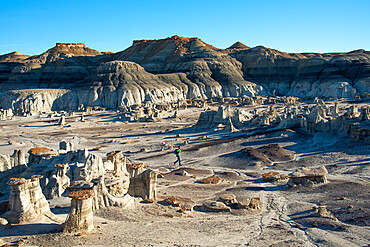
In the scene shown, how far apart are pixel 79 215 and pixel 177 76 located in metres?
102

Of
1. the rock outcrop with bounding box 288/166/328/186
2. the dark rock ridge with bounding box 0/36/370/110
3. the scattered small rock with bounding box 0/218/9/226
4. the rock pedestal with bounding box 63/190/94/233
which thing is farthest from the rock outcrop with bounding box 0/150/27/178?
the dark rock ridge with bounding box 0/36/370/110

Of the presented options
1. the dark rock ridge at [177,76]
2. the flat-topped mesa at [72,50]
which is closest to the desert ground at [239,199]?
the dark rock ridge at [177,76]

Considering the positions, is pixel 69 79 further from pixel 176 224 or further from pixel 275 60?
Result: pixel 176 224

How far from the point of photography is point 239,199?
17266 millimetres

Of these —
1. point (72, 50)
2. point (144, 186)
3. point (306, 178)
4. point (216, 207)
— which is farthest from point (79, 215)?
point (72, 50)

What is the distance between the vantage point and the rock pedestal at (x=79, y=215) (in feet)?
35.8

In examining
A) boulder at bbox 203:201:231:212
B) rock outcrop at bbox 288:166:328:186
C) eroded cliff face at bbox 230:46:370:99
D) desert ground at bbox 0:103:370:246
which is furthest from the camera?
eroded cliff face at bbox 230:46:370:99

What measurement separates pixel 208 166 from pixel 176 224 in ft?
45.5

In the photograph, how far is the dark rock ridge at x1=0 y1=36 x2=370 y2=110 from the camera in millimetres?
92500

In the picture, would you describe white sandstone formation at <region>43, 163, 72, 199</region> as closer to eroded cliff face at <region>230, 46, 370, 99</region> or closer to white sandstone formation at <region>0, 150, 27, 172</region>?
white sandstone formation at <region>0, 150, 27, 172</region>

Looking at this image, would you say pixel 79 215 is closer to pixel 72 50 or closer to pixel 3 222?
pixel 3 222

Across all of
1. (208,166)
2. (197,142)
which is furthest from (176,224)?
(197,142)

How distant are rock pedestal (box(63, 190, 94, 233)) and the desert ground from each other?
1.09ft

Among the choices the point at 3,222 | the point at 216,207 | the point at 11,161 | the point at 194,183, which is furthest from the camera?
the point at 194,183
